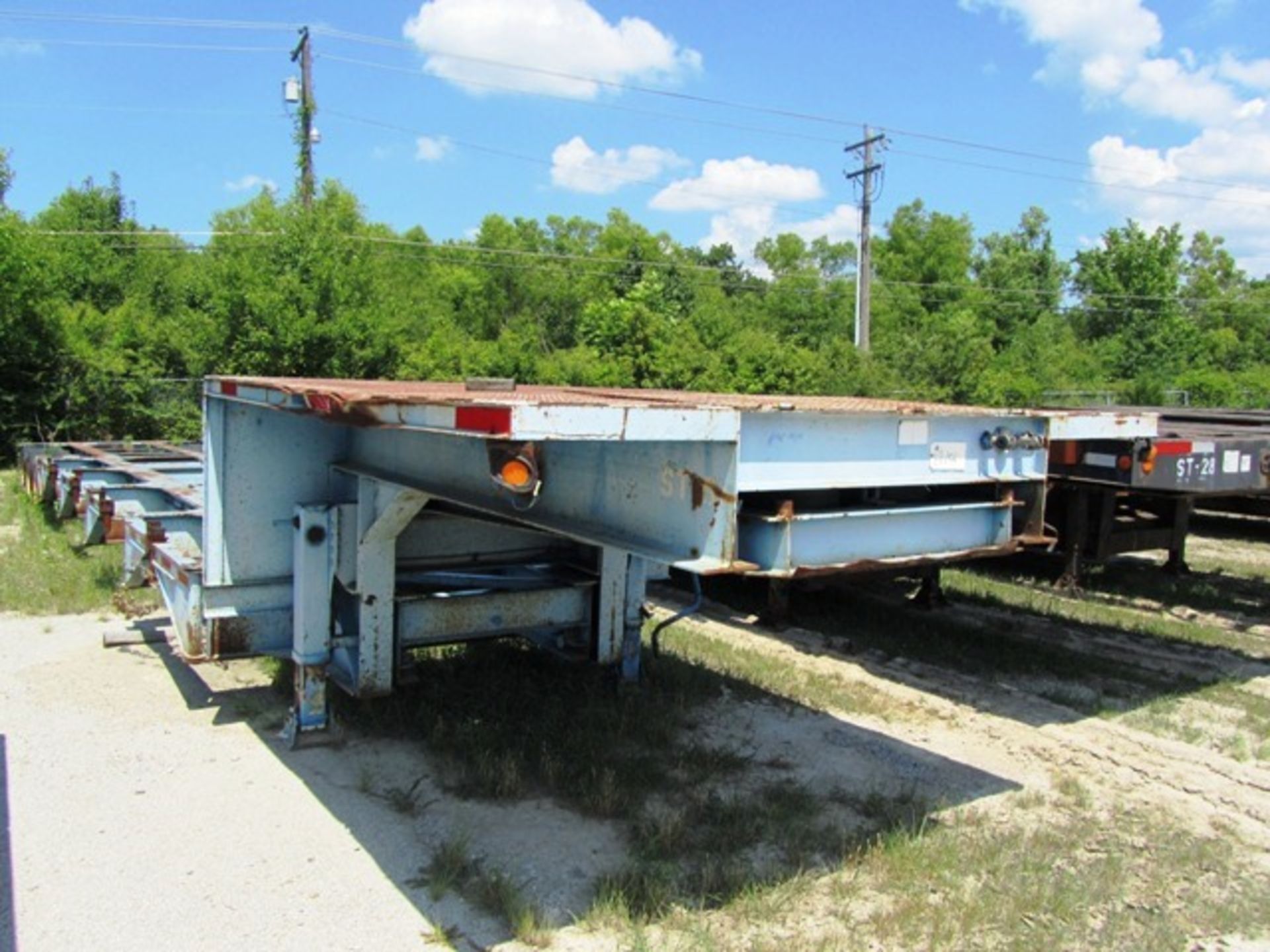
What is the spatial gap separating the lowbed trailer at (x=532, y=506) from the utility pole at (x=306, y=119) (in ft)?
65.7

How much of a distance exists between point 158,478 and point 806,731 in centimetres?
520

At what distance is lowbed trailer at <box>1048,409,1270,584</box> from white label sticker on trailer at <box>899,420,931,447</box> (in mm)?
827

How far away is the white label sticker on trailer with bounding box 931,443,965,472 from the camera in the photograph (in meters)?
3.31

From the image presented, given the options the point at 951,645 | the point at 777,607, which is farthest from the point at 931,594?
the point at 777,607

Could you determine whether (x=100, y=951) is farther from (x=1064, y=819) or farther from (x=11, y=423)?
(x=11, y=423)

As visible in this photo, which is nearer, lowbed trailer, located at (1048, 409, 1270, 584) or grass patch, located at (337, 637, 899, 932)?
grass patch, located at (337, 637, 899, 932)

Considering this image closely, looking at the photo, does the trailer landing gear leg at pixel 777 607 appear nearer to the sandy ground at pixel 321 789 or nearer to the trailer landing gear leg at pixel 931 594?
the sandy ground at pixel 321 789

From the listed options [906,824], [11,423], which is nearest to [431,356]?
[11,423]

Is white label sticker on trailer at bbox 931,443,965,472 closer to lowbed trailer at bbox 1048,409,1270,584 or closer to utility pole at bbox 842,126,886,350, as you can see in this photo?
lowbed trailer at bbox 1048,409,1270,584

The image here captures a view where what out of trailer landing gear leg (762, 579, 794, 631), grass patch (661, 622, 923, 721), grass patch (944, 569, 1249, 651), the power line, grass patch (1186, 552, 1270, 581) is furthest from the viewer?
the power line

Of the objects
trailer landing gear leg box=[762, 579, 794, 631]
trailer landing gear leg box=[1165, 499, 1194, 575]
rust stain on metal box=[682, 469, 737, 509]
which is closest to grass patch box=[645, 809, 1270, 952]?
rust stain on metal box=[682, 469, 737, 509]

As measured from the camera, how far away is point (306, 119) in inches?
990

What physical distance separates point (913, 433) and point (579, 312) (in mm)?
42969

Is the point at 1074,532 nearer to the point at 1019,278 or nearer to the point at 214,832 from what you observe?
the point at 214,832
